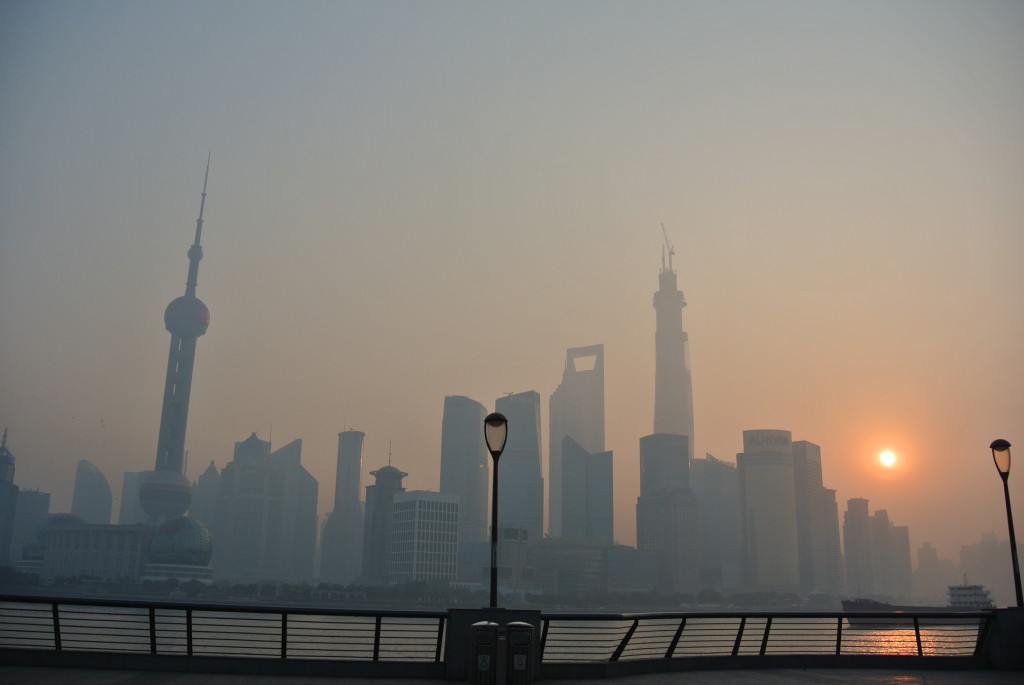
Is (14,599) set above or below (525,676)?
above

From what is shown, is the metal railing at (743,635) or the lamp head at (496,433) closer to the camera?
the lamp head at (496,433)

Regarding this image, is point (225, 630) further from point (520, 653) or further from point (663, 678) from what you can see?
point (520, 653)

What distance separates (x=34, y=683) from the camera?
640 inches

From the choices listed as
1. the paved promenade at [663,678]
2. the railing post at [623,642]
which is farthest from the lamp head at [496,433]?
the railing post at [623,642]

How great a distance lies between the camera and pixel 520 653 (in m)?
17.5

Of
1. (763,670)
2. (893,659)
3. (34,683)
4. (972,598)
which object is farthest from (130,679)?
(972,598)

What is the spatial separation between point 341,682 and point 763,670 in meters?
10.3

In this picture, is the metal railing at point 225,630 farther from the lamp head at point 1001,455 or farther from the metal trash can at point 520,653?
the lamp head at point 1001,455

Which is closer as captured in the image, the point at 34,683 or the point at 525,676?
the point at 34,683

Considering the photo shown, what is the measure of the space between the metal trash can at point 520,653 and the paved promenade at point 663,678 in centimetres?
125

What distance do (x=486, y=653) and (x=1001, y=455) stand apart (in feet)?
54.9

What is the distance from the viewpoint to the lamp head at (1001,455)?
25.4 meters

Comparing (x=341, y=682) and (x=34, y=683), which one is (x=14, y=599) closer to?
(x=34, y=683)

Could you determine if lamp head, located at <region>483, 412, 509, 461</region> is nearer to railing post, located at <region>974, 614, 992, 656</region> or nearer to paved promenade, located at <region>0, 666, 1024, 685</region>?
paved promenade, located at <region>0, 666, 1024, 685</region>
